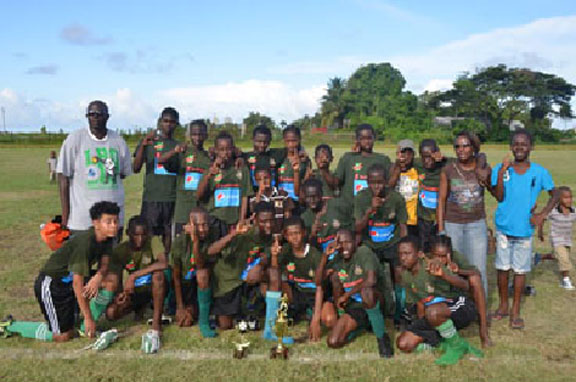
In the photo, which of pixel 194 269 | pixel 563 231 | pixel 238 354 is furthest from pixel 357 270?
pixel 563 231

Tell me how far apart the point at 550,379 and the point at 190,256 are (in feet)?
11.0

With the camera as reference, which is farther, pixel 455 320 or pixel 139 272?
pixel 139 272

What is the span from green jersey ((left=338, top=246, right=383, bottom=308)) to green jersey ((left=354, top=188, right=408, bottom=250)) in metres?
0.55

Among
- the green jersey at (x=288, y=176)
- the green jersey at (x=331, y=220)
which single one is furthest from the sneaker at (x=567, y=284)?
the green jersey at (x=288, y=176)

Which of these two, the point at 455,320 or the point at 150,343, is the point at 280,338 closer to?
the point at 150,343

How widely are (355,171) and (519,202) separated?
5.80ft

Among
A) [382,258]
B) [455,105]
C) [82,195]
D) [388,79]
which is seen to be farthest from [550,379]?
[388,79]

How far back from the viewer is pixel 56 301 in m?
4.64

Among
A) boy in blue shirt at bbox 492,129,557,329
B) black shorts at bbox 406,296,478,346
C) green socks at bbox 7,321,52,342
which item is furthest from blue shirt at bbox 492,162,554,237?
green socks at bbox 7,321,52,342

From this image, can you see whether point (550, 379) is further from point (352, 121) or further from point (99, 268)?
point (352, 121)

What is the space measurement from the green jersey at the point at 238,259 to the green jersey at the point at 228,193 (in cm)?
47

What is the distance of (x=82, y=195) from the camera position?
16.8 ft

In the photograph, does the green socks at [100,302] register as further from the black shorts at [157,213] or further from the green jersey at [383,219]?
the green jersey at [383,219]

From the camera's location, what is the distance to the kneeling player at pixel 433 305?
4312 mm
